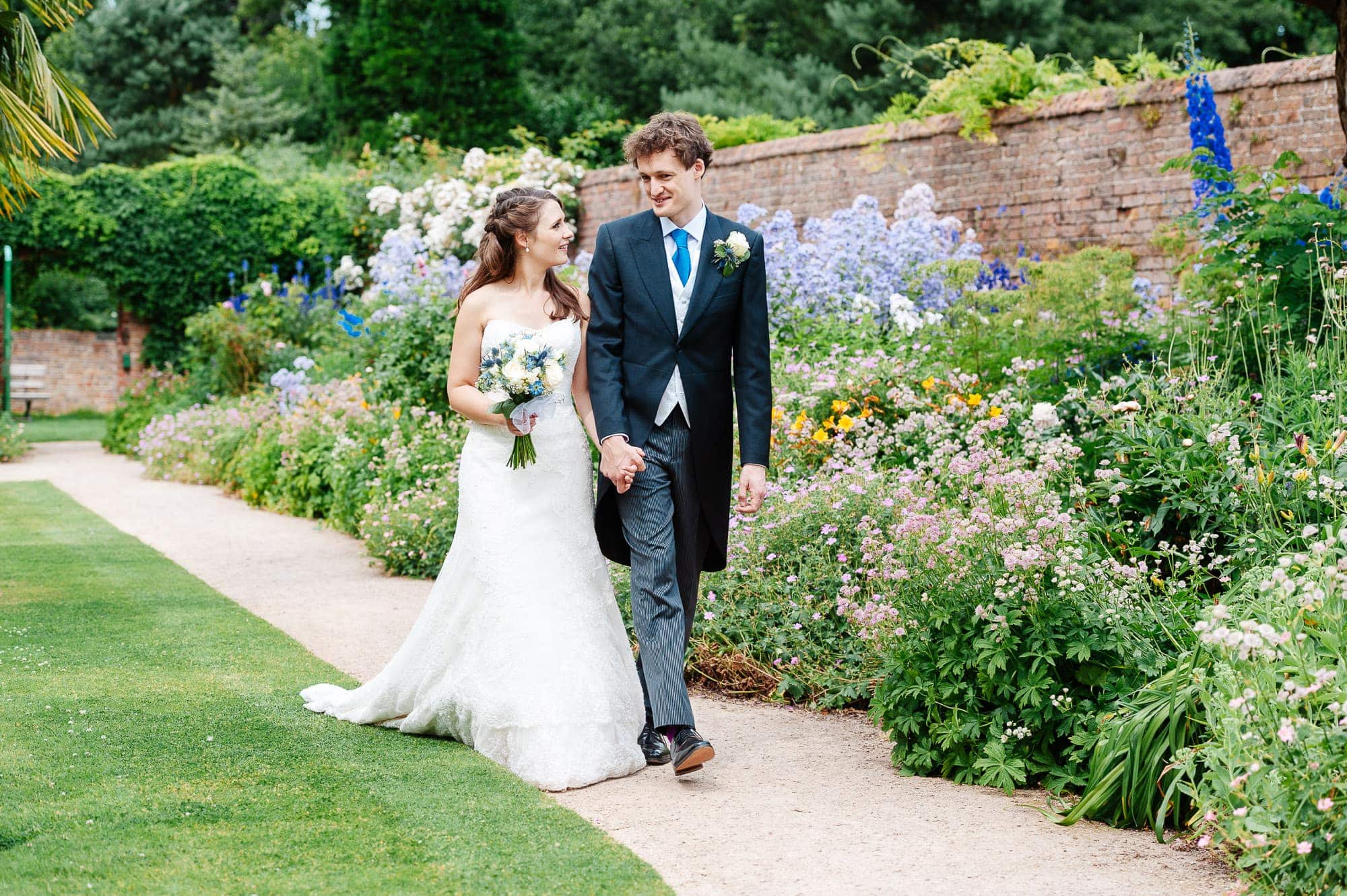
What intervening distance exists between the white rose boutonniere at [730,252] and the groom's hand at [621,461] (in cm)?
59

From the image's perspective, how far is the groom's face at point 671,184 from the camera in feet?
12.8

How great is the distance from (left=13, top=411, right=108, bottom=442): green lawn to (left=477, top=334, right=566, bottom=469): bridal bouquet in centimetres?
1445

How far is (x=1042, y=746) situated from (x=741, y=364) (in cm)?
140

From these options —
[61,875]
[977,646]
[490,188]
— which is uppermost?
[490,188]

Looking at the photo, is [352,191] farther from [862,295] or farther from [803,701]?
[803,701]

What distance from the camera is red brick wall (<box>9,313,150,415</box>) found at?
23953mm

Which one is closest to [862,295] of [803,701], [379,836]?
[803,701]

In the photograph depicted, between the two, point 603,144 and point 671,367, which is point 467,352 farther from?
point 603,144

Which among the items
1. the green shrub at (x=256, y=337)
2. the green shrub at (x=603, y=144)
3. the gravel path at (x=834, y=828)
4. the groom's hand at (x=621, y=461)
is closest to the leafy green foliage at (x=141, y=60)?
the green shrub at (x=603, y=144)

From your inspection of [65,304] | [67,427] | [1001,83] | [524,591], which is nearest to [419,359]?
[1001,83]

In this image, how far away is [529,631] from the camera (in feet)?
13.2

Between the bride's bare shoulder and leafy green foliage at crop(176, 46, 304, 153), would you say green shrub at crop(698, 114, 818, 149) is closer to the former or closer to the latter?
the bride's bare shoulder

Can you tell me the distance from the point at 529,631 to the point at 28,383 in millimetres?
19137

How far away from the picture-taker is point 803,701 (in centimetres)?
493
